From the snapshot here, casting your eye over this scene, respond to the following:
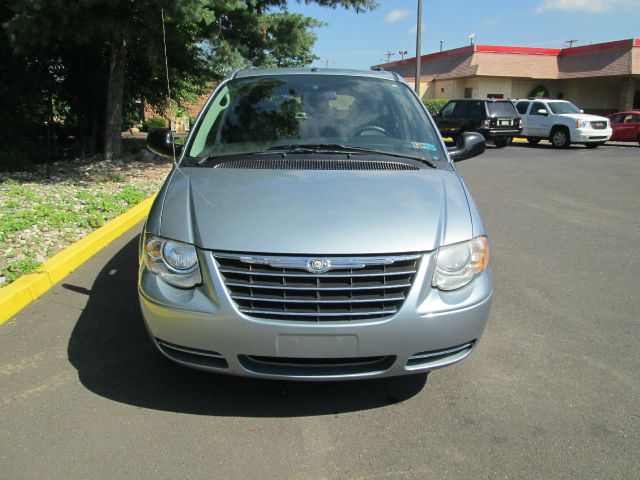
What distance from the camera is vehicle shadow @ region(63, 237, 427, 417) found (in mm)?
2938

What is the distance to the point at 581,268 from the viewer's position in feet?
17.8

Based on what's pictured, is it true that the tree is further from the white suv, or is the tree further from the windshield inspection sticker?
the white suv

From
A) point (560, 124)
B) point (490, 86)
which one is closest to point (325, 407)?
point (560, 124)

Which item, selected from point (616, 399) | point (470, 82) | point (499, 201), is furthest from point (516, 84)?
point (616, 399)

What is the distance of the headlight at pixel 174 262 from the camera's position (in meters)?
2.70

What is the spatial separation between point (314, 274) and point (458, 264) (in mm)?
772

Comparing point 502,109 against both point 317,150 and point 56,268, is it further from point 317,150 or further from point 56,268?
point 56,268

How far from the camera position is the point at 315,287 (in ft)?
8.46

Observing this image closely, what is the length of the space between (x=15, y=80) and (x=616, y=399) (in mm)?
12148

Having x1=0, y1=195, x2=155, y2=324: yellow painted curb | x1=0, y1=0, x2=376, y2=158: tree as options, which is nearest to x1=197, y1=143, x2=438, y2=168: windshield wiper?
x1=0, y1=195, x2=155, y2=324: yellow painted curb

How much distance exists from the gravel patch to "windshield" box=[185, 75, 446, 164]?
2176 mm

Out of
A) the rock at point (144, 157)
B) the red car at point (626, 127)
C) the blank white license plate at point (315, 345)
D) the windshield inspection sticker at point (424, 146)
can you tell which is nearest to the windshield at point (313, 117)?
the windshield inspection sticker at point (424, 146)

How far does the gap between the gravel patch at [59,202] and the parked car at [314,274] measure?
2444 millimetres

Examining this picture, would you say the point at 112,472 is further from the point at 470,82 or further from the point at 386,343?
the point at 470,82
